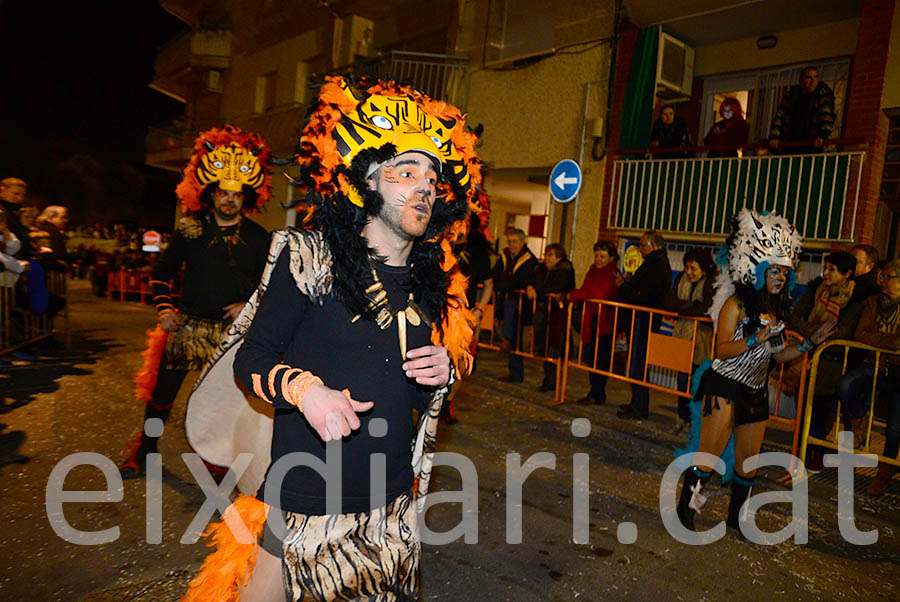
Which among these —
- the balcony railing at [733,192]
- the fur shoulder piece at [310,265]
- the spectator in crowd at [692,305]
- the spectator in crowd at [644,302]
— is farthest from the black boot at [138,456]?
the balcony railing at [733,192]

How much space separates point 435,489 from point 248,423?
2.44m

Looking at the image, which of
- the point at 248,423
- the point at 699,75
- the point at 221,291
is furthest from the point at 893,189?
the point at 248,423

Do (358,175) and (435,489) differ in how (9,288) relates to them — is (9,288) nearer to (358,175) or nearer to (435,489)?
(435,489)

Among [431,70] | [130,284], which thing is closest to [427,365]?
[431,70]

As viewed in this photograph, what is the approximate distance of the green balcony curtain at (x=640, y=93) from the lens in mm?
10727

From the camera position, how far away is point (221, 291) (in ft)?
14.3

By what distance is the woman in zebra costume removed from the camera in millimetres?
4098

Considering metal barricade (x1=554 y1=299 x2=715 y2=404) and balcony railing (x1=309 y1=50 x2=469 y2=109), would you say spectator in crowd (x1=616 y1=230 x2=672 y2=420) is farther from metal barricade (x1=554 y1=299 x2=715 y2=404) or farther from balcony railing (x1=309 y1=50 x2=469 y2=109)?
balcony railing (x1=309 y1=50 x2=469 y2=109)

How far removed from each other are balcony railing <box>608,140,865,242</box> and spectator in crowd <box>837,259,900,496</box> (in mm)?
2895

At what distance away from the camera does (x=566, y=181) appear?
10.4 metres

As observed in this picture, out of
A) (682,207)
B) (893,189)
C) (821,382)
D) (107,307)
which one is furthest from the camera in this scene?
(107,307)

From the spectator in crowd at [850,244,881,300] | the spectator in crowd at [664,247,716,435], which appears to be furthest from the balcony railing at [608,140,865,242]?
the spectator in crowd at [850,244,881,300]

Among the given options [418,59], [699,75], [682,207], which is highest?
[418,59]

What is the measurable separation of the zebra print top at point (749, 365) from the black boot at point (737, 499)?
2.26 feet
